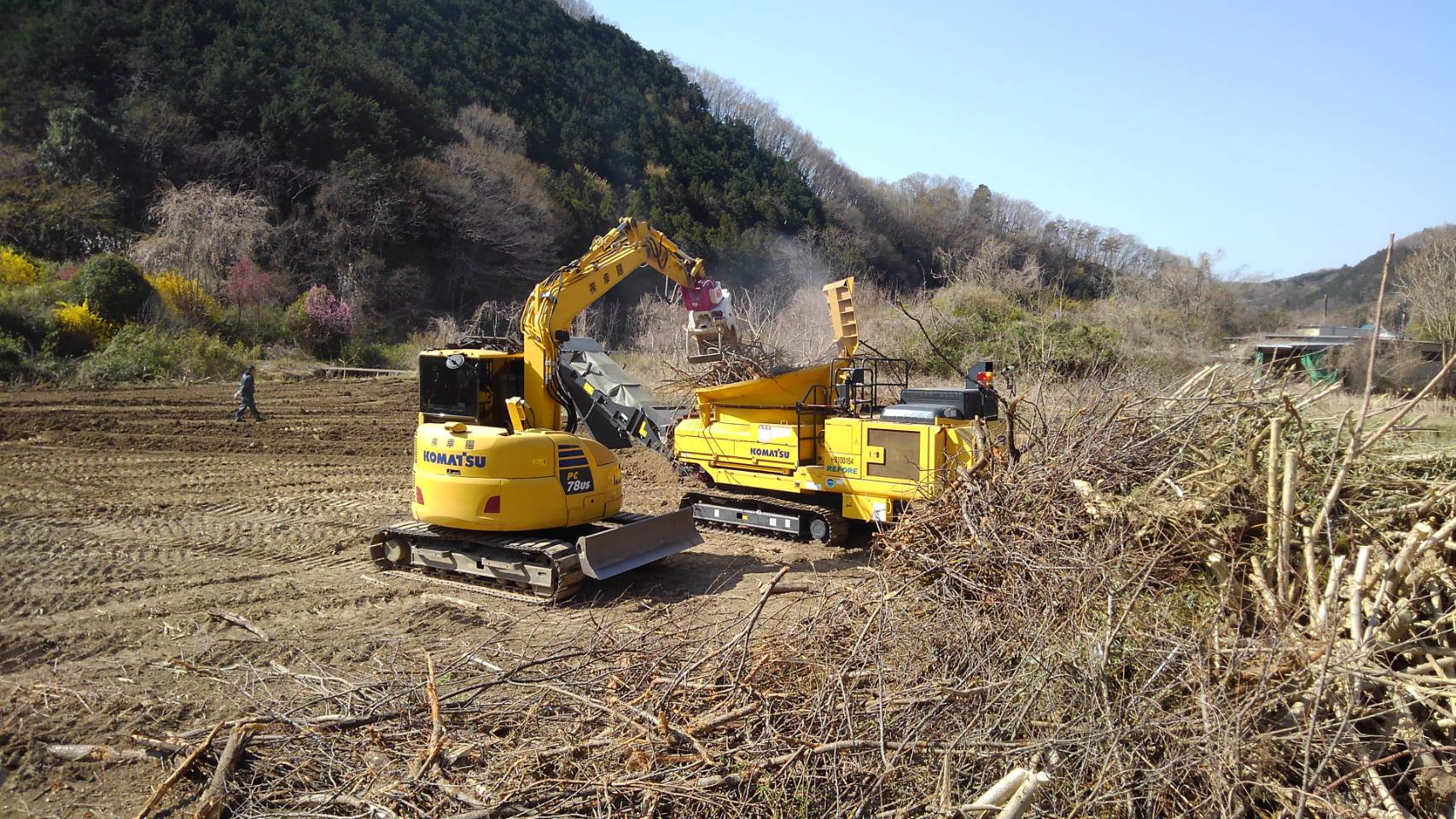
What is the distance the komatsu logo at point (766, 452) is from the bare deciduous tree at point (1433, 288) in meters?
16.4

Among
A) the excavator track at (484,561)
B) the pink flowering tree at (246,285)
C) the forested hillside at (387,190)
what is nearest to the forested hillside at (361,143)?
the forested hillside at (387,190)

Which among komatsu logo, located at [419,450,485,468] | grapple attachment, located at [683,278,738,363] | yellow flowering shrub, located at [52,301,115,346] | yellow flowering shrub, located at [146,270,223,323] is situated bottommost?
komatsu logo, located at [419,450,485,468]

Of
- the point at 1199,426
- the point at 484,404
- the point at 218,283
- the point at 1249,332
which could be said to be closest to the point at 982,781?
the point at 1199,426

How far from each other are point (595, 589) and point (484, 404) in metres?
2.19

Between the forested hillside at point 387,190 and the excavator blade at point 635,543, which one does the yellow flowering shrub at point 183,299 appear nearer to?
the forested hillside at point 387,190

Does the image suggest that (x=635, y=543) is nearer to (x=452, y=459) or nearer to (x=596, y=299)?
(x=452, y=459)

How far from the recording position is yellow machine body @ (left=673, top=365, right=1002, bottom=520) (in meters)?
8.83

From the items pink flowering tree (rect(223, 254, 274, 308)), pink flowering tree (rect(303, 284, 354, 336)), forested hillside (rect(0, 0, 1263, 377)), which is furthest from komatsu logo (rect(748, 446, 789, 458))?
pink flowering tree (rect(223, 254, 274, 308))

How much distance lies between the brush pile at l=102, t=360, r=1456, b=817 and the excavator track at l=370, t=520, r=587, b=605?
254 cm

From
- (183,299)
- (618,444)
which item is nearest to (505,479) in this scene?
(618,444)

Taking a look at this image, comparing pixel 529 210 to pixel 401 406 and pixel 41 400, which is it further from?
pixel 41 400

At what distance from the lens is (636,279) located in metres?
39.4

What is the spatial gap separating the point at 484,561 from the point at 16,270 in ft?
76.4

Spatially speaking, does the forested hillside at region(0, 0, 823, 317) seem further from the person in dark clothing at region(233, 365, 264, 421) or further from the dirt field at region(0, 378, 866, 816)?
the dirt field at region(0, 378, 866, 816)
